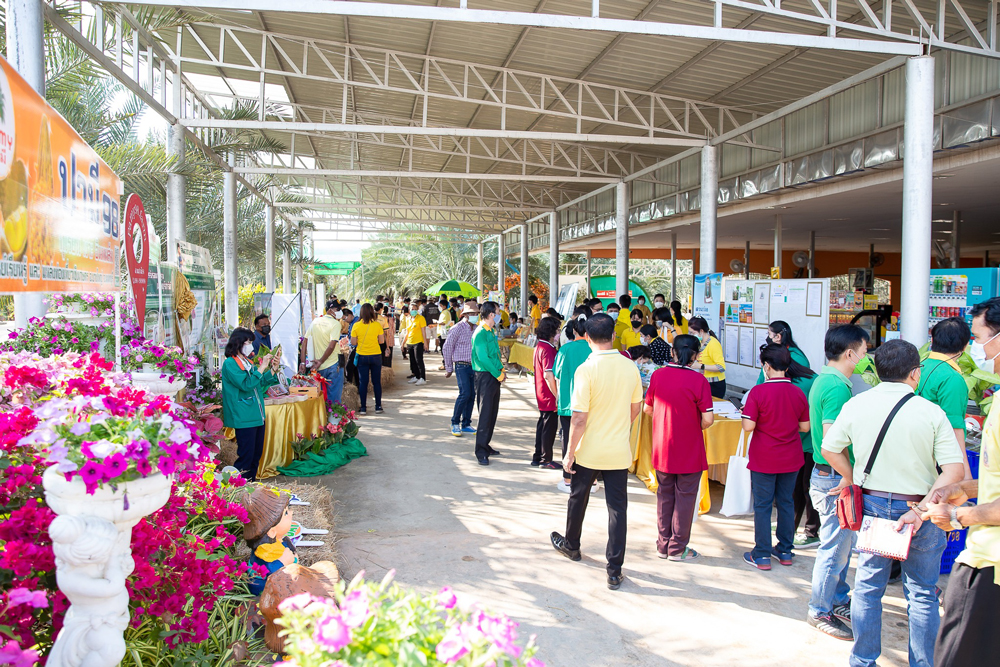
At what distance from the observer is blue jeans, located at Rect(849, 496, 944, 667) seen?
8.68ft

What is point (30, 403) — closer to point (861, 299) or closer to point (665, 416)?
point (665, 416)

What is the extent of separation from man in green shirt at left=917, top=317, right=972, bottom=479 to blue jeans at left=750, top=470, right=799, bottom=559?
0.88m

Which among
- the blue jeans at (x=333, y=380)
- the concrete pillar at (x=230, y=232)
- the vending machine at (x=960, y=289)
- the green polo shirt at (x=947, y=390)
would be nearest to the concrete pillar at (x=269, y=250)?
the concrete pillar at (x=230, y=232)

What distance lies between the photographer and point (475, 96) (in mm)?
11992

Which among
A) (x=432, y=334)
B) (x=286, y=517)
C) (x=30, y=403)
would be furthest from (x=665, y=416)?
(x=432, y=334)

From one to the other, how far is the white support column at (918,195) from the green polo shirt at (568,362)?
3462mm

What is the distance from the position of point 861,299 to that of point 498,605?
11.6 meters

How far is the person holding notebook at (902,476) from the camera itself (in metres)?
2.62

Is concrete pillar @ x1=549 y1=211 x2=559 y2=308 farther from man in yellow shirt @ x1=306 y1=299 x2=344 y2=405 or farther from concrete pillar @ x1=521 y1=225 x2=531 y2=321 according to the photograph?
man in yellow shirt @ x1=306 y1=299 x2=344 y2=405

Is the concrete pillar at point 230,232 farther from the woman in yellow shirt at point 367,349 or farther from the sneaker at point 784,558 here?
the sneaker at point 784,558

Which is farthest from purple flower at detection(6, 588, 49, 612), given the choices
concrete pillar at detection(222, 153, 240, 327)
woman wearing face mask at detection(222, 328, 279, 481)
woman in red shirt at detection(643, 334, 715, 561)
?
concrete pillar at detection(222, 153, 240, 327)

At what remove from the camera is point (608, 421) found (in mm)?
3779

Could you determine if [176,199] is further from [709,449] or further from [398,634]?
[398,634]

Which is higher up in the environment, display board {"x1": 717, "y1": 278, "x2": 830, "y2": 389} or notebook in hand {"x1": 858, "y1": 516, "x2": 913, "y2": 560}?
display board {"x1": 717, "y1": 278, "x2": 830, "y2": 389}
